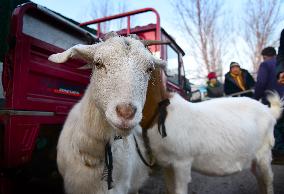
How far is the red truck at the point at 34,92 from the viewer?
251 centimetres

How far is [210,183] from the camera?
15.7 ft

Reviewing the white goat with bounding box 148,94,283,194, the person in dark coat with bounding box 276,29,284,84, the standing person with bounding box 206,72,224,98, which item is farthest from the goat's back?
the standing person with bounding box 206,72,224,98

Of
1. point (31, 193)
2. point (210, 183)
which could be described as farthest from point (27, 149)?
point (210, 183)

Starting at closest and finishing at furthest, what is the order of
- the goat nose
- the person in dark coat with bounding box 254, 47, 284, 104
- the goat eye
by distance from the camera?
the goat nose
the goat eye
the person in dark coat with bounding box 254, 47, 284, 104

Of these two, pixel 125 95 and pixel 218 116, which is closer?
pixel 125 95

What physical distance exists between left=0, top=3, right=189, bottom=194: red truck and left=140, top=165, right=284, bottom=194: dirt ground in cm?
163

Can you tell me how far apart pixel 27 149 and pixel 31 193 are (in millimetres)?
1459

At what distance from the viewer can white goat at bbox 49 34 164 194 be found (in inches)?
69.7

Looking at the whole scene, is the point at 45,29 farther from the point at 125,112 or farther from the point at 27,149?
the point at 125,112

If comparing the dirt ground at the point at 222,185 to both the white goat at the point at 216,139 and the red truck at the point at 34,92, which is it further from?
the red truck at the point at 34,92

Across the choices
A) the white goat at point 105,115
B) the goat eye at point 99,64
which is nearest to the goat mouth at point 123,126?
the white goat at point 105,115

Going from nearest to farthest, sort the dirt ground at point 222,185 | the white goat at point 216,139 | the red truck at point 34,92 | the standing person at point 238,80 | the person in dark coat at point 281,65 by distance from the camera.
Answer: the red truck at point 34,92
the person in dark coat at point 281,65
the white goat at point 216,139
the dirt ground at point 222,185
the standing person at point 238,80

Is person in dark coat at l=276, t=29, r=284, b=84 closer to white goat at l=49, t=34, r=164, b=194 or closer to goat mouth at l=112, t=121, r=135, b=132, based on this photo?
white goat at l=49, t=34, r=164, b=194

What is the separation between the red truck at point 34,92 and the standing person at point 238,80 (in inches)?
146
